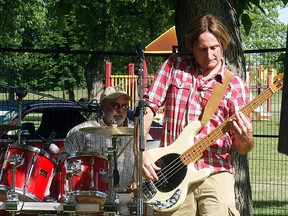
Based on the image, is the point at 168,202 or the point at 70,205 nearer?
the point at 168,202

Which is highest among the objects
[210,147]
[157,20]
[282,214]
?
[157,20]

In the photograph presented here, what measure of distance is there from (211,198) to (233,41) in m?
2.02

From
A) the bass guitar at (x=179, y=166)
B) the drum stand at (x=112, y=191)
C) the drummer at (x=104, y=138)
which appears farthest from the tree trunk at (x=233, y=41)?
the bass guitar at (x=179, y=166)

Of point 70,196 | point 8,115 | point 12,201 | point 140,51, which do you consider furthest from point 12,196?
point 8,115

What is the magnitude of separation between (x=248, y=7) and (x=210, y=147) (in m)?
2.90

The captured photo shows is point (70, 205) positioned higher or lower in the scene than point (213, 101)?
lower

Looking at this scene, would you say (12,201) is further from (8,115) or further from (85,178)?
(8,115)

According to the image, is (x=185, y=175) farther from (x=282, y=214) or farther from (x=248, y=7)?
(x=282, y=214)

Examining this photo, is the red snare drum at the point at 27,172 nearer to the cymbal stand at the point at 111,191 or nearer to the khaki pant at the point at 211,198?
the cymbal stand at the point at 111,191

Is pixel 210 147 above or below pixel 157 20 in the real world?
below

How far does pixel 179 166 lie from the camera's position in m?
4.65

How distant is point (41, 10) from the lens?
31.0 meters

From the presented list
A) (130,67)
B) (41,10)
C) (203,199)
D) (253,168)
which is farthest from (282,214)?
(41,10)

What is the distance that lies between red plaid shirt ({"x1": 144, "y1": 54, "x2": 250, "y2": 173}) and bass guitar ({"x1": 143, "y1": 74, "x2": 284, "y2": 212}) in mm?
69
